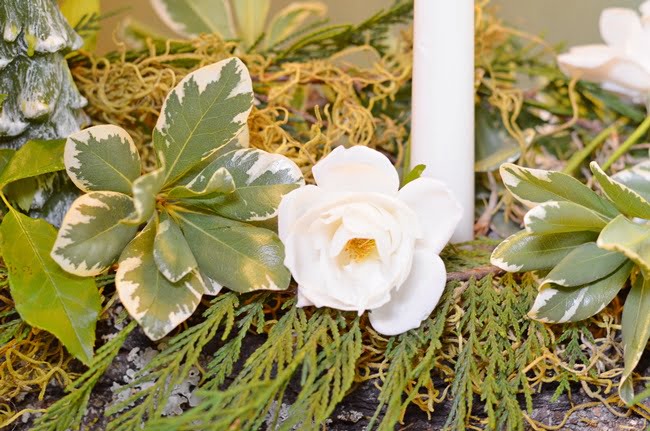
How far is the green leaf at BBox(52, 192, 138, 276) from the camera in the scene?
1.02ft

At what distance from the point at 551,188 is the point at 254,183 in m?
0.16

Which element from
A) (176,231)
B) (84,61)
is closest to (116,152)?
(176,231)

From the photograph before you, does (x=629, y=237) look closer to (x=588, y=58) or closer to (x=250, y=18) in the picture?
(x=588, y=58)

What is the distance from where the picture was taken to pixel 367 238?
326mm


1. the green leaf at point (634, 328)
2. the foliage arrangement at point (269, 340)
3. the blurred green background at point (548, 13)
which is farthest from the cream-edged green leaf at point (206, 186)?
the blurred green background at point (548, 13)

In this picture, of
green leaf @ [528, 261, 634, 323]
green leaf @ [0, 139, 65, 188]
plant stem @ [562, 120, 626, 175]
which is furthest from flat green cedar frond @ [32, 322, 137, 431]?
plant stem @ [562, 120, 626, 175]

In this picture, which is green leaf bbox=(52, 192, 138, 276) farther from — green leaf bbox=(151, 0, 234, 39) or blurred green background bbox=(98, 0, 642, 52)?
blurred green background bbox=(98, 0, 642, 52)

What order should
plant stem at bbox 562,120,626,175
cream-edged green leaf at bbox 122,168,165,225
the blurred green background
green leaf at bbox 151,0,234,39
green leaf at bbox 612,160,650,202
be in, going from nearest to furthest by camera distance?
1. cream-edged green leaf at bbox 122,168,165,225
2. green leaf at bbox 612,160,650,202
3. plant stem at bbox 562,120,626,175
4. green leaf at bbox 151,0,234,39
5. the blurred green background

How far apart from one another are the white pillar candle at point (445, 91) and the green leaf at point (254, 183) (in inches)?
4.4

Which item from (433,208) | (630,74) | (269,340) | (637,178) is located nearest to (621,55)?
(630,74)

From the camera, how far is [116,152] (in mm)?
339

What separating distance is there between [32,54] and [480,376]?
31cm

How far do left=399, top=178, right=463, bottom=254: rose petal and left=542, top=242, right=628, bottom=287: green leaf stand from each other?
57 millimetres

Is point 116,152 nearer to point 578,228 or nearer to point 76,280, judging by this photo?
point 76,280
